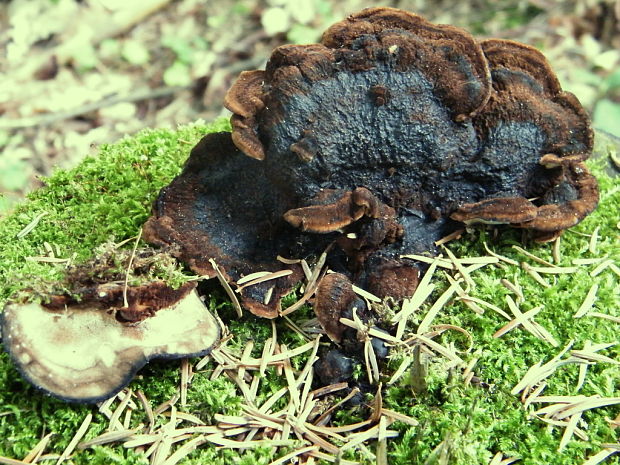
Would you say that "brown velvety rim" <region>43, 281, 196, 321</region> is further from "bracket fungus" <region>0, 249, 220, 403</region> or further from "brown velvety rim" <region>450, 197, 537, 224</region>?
"brown velvety rim" <region>450, 197, 537, 224</region>

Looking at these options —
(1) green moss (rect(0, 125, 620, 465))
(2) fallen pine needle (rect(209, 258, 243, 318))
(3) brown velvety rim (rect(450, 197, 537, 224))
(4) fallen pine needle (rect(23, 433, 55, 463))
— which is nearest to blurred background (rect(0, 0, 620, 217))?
(1) green moss (rect(0, 125, 620, 465))

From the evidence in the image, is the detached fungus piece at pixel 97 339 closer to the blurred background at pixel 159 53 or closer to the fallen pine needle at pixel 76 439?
the fallen pine needle at pixel 76 439

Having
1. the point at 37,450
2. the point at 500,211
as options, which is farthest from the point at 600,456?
the point at 37,450

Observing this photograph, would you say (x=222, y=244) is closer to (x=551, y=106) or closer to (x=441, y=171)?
(x=441, y=171)

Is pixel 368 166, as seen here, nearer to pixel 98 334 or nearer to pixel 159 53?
pixel 98 334

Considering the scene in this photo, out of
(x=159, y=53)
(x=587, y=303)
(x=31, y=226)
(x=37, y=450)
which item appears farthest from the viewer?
(x=159, y=53)

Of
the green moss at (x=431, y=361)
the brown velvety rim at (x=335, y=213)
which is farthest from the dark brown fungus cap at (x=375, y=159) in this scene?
the green moss at (x=431, y=361)

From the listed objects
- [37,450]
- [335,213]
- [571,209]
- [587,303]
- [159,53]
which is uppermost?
[571,209]
